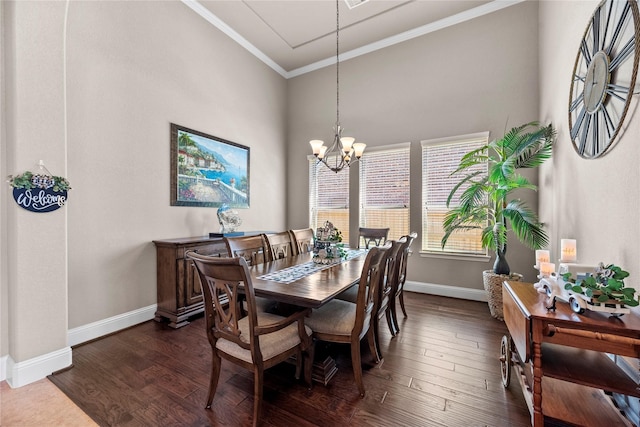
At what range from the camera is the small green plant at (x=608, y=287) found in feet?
4.12

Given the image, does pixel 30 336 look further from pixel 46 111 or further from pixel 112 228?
pixel 46 111

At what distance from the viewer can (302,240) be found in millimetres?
3354

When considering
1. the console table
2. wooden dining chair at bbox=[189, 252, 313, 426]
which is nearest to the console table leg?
the console table

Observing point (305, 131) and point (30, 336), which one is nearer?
point (30, 336)

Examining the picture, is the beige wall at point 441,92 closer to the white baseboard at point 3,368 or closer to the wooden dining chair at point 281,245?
the wooden dining chair at point 281,245

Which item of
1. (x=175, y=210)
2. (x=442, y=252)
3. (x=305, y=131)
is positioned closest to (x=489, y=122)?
(x=442, y=252)

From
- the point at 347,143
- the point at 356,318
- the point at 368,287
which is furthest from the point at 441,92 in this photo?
the point at 356,318

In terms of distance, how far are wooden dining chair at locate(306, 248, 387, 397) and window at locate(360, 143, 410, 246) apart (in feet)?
8.12

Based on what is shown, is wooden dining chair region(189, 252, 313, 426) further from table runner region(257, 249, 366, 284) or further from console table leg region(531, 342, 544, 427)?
console table leg region(531, 342, 544, 427)

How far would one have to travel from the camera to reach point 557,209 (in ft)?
8.94

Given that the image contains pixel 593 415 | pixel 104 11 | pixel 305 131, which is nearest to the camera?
pixel 593 415

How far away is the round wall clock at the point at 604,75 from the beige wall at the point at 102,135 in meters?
4.09

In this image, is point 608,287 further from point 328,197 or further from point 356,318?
point 328,197

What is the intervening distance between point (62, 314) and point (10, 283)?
0.42 meters
